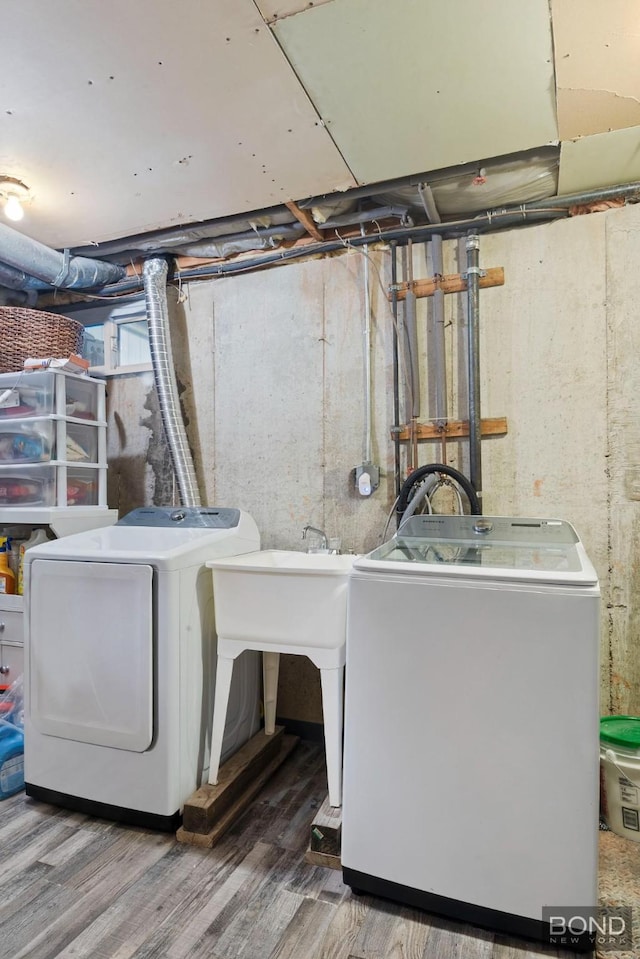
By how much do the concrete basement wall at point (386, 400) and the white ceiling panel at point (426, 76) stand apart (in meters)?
0.54

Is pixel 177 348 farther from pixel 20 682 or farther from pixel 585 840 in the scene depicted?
pixel 585 840

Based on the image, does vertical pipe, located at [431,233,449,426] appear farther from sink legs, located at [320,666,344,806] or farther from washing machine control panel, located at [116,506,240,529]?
sink legs, located at [320,666,344,806]

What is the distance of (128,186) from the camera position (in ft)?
7.14

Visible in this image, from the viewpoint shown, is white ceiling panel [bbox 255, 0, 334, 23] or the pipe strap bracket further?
the pipe strap bracket

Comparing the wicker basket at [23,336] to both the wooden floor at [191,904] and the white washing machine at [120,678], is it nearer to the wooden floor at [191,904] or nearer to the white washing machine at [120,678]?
the white washing machine at [120,678]

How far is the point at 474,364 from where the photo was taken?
2289mm

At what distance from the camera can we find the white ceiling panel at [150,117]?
1.41 m

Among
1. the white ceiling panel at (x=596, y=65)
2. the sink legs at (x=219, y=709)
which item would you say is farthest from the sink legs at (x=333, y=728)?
the white ceiling panel at (x=596, y=65)

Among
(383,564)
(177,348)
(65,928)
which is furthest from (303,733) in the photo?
(177,348)

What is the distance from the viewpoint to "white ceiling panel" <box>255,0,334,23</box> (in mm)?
1349

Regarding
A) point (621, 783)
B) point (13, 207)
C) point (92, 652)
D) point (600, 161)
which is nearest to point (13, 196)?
point (13, 207)

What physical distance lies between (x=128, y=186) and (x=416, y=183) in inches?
46.9

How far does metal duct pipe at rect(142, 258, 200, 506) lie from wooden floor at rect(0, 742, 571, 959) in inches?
57.1

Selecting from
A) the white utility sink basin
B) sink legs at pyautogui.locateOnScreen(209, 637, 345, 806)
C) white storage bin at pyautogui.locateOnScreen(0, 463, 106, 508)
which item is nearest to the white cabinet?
white storage bin at pyautogui.locateOnScreen(0, 463, 106, 508)
